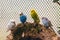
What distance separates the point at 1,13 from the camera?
2.29 meters


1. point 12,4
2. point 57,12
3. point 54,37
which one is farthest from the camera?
point 12,4

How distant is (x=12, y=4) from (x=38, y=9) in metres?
0.31

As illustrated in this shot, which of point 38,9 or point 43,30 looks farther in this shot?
point 38,9

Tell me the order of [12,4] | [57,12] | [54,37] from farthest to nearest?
[12,4], [57,12], [54,37]

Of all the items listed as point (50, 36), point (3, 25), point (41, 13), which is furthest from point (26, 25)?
point (3, 25)

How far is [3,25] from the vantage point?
2.26 meters

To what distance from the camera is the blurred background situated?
2064 mm

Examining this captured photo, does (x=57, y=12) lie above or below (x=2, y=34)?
above

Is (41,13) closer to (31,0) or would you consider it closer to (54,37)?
(31,0)

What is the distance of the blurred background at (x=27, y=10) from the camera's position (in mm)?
2064

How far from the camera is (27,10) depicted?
214 centimetres

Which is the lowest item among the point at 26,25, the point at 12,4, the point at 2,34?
the point at 2,34

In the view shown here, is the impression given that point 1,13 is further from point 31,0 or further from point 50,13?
point 50,13

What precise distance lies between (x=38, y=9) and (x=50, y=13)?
5.3 inches
